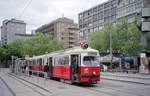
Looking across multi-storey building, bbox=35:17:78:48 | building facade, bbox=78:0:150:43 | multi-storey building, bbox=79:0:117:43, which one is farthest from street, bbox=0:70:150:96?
multi-storey building, bbox=35:17:78:48

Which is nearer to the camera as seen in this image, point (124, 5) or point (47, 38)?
point (124, 5)

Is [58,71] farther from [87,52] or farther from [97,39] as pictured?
[97,39]

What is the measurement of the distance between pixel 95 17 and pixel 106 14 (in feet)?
21.3

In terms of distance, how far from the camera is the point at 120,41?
1651 inches

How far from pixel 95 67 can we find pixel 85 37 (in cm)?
6318

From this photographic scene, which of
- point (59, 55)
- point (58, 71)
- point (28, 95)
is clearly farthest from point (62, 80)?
point (28, 95)

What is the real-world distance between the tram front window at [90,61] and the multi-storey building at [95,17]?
163ft

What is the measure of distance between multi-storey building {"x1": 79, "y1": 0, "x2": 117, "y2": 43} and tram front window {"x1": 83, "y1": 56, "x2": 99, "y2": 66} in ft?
163

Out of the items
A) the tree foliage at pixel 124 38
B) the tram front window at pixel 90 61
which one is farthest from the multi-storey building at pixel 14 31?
the tram front window at pixel 90 61

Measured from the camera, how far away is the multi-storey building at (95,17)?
219ft

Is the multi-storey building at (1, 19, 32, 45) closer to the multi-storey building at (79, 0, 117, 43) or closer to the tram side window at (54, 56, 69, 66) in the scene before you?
the multi-storey building at (79, 0, 117, 43)

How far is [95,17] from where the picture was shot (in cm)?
7494

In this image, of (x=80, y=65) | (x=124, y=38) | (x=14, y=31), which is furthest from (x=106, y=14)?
(x=14, y=31)

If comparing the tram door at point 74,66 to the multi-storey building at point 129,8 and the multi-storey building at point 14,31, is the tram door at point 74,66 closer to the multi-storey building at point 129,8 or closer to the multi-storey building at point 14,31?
the multi-storey building at point 129,8
